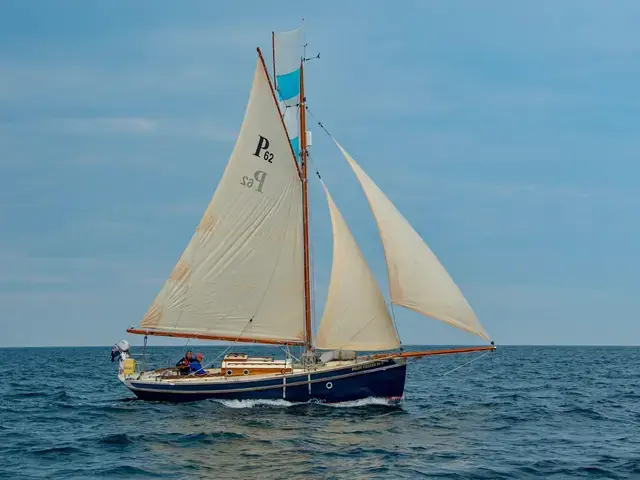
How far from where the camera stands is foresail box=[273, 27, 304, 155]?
35.6 m

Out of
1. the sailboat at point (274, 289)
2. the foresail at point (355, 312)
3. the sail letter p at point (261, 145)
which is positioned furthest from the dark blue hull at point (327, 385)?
the sail letter p at point (261, 145)

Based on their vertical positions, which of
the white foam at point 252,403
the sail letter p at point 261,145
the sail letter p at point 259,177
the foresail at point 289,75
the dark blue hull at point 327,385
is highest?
the foresail at point 289,75

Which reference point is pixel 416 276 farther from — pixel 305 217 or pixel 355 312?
pixel 305 217

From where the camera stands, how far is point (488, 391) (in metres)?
44.6

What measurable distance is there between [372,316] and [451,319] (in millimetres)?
3451

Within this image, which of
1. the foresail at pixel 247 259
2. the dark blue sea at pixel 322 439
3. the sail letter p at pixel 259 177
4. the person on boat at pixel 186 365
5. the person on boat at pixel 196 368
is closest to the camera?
the dark blue sea at pixel 322 439

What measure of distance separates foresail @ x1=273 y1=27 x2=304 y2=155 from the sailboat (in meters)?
0.04

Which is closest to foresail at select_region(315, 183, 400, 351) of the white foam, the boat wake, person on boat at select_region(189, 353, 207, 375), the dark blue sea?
the boat wake

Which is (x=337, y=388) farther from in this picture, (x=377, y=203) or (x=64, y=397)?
(x=64, y=397)

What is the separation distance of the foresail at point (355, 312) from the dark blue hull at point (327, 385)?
955mm

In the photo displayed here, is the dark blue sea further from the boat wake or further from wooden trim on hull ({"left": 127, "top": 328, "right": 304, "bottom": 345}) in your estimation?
wooden trim on hull ({"left": 127, "top": 328, "right": 304, "bottom": 345})

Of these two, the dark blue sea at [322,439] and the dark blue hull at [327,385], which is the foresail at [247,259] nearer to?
the dark blue hull at [327,385]

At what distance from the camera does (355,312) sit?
32250 mm

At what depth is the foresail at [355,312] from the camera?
1267 inches
